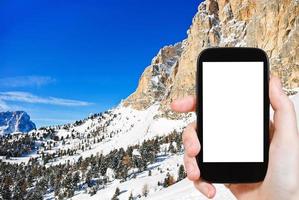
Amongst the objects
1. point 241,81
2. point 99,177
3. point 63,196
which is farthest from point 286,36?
point 241,81

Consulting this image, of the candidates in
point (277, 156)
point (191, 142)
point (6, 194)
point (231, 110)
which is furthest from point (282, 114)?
point (6, 194)

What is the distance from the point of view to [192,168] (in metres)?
4.38

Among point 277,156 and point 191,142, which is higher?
point 191,142

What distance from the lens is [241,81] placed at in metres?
4.75

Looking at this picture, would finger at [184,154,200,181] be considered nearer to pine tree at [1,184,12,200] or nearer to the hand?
the hand

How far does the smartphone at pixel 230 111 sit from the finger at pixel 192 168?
0.43ft

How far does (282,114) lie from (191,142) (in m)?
0.96

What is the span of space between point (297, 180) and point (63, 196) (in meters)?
137

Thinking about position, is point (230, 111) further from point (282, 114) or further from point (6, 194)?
point (6, 194)

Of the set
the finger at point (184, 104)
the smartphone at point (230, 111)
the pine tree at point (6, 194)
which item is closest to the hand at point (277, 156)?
the finger at point (184, 104)

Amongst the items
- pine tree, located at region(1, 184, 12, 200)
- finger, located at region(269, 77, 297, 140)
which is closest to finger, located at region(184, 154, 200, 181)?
finger, located at region(269, 77, 297, 140)

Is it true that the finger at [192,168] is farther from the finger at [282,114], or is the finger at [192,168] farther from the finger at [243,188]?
the finger at [282,114]

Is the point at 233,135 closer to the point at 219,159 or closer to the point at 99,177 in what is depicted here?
the point at 219,159

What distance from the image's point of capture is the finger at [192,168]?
435 cm
